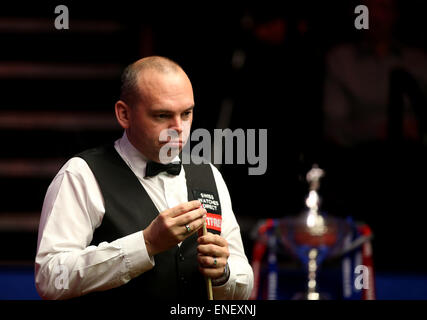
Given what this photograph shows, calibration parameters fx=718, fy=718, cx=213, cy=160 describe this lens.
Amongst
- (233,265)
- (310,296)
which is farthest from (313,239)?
(233,265)

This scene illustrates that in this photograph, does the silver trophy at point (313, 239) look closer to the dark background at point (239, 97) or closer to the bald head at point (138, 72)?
the dark background at point (239, 97)

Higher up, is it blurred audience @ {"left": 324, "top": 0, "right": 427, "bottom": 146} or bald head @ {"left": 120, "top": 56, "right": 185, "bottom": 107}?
blurred audience @ {"left": 324, "top": 0, "right": 427, "bottom": 146}

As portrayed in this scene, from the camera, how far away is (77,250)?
2.21 meters

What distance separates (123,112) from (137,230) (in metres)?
0.40

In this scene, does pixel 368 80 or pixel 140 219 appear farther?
pixel 368 80

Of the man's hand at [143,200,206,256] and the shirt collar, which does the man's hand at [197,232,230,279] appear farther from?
the shirt collar

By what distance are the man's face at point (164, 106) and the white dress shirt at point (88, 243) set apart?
169 millimetres

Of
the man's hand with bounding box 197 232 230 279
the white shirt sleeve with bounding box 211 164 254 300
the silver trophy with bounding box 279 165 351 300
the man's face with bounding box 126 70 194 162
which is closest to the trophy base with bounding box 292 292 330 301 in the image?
the silver trophy with bounding box 279 165 351 300

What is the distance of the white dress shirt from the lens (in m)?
2.15

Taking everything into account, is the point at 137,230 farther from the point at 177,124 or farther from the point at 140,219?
the point at 177,124

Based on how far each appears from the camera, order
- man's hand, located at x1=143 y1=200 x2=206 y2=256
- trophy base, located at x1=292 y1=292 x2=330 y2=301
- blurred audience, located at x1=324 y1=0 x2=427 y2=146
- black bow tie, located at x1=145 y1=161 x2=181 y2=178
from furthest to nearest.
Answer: blurred audience, located at x1=324 y1=0 x2=427 y2=146, trophy base, located at x1=292 y1=292 x2=330 y2=301, black bow tie, located at x1=145 y1=161 x2=181 y2=178, man's hand, located at x1=143 y1=200 x2=206 y2=256

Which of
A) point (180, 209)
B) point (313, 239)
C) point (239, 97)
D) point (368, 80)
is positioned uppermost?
point (368, 80)

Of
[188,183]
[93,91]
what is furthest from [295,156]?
[188,183]
